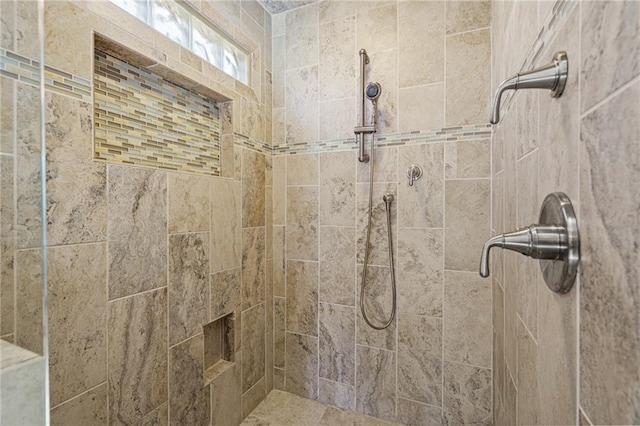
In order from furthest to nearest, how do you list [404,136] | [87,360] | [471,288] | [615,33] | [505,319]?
[404,136], [471,288], [505,319], [87,360], [615,33]

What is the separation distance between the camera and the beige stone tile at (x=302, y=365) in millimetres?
1938

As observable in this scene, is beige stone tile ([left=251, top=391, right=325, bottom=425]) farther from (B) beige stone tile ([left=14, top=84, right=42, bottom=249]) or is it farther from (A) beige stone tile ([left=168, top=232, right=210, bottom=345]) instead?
(B) beige stone tile ([left=14, top=84, right=42, bottom=249])

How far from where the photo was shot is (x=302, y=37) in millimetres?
1941

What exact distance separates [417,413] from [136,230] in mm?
1788

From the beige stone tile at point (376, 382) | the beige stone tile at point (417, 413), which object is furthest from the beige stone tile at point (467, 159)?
the beige stone tile at point (417, 413)

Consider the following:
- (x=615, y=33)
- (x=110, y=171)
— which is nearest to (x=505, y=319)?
(x=615, y=33)

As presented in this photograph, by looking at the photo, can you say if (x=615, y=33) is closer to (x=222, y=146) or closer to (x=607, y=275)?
(x=607, y=275)

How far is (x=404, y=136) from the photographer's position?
170cm

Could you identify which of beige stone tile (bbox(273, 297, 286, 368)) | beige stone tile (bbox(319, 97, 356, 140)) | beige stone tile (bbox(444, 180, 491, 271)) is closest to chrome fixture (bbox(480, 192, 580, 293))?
beige stone tile (bbox(444, 180, 491, 271))

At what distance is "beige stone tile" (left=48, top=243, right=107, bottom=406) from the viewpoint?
926 mm

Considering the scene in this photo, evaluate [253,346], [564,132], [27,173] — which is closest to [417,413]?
[253,346]

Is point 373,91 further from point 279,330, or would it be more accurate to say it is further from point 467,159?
point 279,330

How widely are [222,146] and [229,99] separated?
27cm

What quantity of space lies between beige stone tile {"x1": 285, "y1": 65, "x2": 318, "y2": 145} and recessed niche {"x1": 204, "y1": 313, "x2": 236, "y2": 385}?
1.24m
